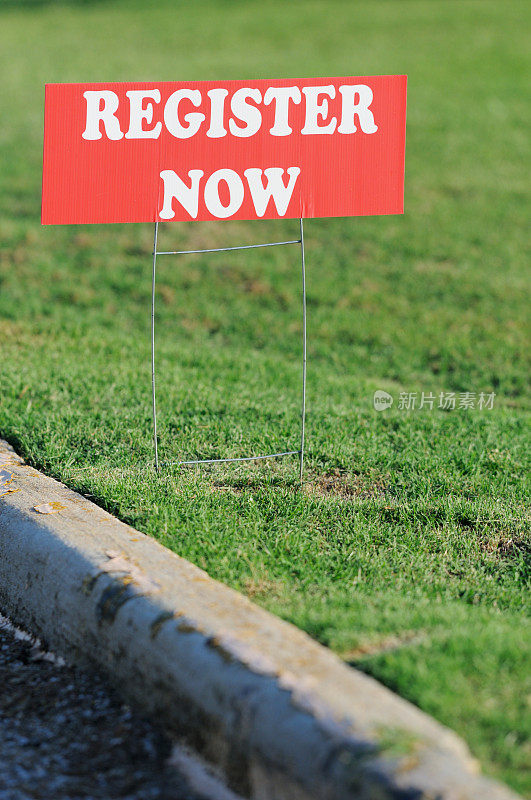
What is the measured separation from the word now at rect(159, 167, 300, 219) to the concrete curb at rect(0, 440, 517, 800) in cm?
144

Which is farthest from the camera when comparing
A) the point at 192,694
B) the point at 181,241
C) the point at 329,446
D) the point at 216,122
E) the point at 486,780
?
the point at 181,241

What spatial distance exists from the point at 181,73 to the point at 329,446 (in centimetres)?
1058

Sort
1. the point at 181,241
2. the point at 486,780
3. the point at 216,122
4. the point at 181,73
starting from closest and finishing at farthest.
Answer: the point at 486,780 → the point at 216,122 → the point at 181,241 → the point at 181,73

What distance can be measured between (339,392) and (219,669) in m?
3.39

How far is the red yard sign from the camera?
3.86 m

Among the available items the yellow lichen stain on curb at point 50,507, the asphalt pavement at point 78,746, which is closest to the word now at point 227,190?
the yellow lichen stain on curb at point 50,507

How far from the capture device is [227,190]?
13.2 feet

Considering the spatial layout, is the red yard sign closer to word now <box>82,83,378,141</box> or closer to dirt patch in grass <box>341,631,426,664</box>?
word now <box>82,83,378,141</box>

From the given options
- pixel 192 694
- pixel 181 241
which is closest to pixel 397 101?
pixel 192 694

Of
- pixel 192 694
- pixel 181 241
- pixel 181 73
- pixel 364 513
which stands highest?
pixel 181 73

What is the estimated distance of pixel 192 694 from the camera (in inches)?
101

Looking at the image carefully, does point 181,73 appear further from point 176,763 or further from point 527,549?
point 176,763

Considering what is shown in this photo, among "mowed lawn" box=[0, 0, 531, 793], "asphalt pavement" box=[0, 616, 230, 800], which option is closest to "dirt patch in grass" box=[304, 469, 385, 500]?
"mowed lawn" box=[0, 0, 531, 793]
